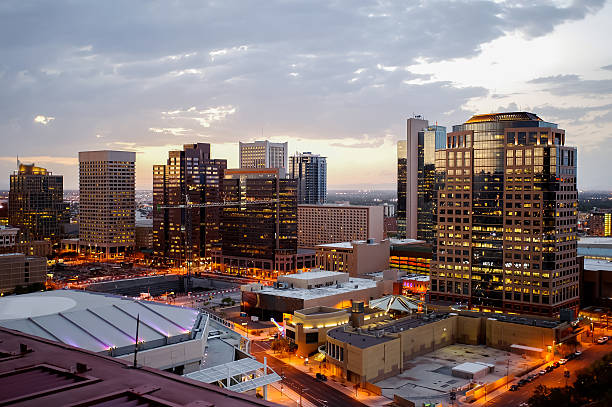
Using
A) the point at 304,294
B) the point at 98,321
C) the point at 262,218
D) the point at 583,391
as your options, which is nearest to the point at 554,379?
the point at 583,391

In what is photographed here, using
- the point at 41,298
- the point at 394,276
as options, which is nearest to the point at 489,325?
the point at 394,276

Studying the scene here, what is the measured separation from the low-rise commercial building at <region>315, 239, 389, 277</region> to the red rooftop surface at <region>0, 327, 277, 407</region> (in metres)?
123

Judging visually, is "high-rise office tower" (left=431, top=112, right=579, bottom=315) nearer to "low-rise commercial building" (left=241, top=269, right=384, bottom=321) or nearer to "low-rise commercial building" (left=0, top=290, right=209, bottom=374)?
"low-rise commercial building" (left=241, top=269, right=384, bottom=321)

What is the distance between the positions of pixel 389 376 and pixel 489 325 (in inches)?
953

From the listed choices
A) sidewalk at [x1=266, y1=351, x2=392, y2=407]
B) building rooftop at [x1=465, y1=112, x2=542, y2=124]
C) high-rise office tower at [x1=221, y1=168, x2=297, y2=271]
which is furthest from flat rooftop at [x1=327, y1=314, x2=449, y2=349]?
high-rise office tower at [x1=221, y1=168, x2=297, y2=271]

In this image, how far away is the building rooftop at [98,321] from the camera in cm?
5153

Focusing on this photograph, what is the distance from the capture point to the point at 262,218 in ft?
574

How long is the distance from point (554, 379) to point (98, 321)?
56.5m

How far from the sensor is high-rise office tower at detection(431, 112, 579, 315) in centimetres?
10162

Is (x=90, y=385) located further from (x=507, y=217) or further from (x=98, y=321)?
(x=507, y=217)

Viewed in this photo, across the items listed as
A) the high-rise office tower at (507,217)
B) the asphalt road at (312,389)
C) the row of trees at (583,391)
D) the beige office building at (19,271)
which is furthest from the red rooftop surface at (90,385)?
the beige office building at (19,271)

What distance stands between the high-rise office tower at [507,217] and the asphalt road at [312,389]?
144 feet

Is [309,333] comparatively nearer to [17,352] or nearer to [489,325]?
[489,325]

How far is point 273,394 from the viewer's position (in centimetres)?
6719
